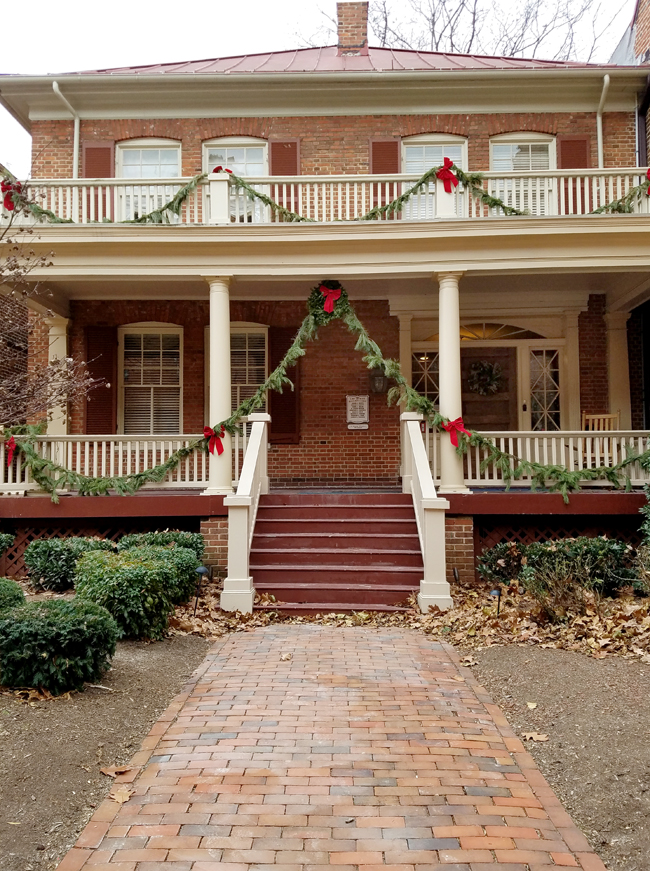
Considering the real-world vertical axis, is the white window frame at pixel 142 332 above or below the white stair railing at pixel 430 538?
above

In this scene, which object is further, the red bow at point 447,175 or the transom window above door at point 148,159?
the transom window above door at point 148,159

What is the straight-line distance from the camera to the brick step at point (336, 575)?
27.7ft

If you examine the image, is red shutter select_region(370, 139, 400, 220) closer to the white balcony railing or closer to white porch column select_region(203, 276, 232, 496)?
the white balcony railing

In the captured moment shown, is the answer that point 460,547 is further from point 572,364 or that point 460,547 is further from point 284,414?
point 572,364

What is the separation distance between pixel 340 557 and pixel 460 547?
1.65m

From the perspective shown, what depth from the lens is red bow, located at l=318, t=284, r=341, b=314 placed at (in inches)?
409

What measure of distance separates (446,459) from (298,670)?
4.46m

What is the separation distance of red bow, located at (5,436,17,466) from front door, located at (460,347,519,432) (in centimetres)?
749

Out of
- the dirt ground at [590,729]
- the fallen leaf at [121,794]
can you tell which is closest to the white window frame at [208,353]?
the dirt ground at [590,729]

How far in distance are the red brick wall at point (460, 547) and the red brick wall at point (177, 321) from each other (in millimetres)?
5208

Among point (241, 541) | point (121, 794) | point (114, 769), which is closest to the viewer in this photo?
point (121, 794)

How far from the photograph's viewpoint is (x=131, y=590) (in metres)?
6.34

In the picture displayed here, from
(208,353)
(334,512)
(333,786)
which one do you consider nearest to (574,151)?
(208,353)

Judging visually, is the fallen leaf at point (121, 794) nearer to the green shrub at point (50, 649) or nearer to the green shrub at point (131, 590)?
the green shrub at point (50, 649)
